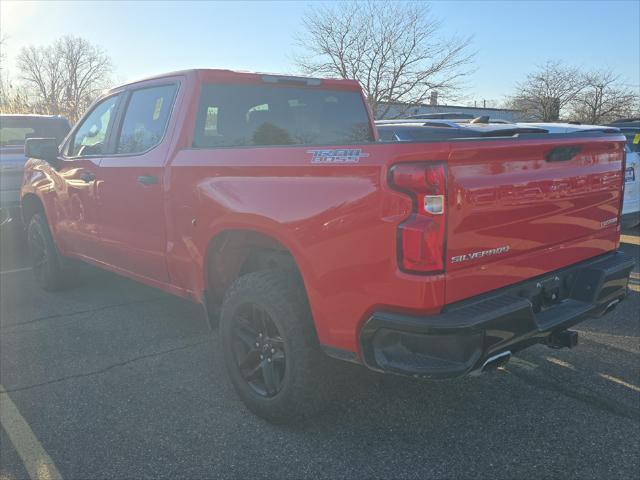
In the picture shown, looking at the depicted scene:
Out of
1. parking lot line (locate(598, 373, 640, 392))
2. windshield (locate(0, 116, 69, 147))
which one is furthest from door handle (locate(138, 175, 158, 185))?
windshield (locate(0, 116, 69, 147))

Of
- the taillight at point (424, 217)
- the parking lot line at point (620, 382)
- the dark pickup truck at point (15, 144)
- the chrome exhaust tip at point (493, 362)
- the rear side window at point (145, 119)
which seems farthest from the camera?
the dark pickup truck at point (15, 144)

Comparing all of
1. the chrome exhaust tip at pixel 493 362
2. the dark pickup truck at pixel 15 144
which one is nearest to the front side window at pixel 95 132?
the dark pickup truck at pixel 15 144

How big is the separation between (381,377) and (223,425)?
1117mm

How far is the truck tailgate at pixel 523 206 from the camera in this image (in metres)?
2.29

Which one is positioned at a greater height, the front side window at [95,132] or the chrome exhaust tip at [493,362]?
the front side window at [95,132]

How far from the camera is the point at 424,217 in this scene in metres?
2.22

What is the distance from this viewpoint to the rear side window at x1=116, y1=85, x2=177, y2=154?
3.81 metres

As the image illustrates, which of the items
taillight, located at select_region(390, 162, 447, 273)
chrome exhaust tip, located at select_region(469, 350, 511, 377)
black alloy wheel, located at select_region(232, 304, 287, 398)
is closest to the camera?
taillight, located at select_region(390, 162, 447, 273)

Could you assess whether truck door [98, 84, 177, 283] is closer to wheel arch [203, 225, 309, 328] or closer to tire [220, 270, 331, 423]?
wheel arch [203, 225, 309, 328]

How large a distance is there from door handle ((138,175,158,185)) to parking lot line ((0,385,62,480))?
5.25 ft

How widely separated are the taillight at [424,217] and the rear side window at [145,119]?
2143 mm

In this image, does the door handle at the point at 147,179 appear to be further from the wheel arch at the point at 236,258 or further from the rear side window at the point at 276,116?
the wheel arch at the point at 236,258

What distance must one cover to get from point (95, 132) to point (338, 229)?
3104mm

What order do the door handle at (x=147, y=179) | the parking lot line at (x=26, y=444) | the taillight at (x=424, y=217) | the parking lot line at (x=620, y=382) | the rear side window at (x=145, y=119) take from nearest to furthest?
1. the taillight at (x=424, y=217)
2. the parking lot line at (x=26, y=444)
3. the parking lot line at (x=620, y=382)
4. the door handle at (x=147, y=179)
5. the rear side window at (x=145, y=119)
